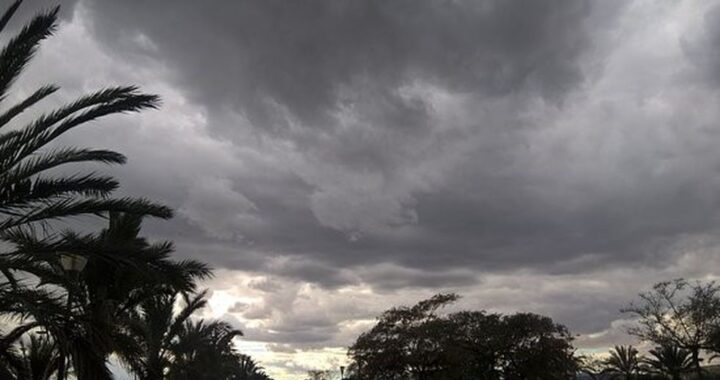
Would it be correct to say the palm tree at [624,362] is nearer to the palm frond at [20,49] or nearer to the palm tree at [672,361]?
the palm tree at [672,361]

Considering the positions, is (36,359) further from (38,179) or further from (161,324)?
(38,179)

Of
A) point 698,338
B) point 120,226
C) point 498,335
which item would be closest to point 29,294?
point 120,226

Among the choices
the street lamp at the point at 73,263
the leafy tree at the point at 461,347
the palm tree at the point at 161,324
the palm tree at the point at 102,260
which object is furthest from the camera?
the leafy tree at the point at 461,347

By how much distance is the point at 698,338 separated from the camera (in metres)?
44.7

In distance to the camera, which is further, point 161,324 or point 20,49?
point 161,324

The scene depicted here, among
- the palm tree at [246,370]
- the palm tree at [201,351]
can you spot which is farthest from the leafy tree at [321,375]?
the palm tree at [201,351]

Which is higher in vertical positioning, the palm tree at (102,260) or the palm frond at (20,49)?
the palm frond at (20,49)

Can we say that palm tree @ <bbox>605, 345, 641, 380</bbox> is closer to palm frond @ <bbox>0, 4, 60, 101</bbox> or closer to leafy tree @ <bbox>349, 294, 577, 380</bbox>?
leafy tree @ <bbox>349, 294, 577, 380</bbox>

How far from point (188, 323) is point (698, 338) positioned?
33.6 m

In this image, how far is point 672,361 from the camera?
195 ft

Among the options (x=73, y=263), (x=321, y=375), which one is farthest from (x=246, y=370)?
(x=73, y=263)

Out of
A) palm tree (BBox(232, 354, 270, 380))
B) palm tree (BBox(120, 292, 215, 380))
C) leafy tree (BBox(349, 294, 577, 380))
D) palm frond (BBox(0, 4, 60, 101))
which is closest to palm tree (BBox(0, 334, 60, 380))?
palm tree (BBox(120, 292, 215, 380))

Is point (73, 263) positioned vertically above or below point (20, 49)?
below

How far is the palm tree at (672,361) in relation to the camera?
57.8 m
